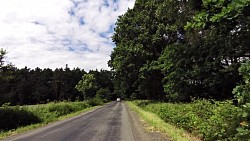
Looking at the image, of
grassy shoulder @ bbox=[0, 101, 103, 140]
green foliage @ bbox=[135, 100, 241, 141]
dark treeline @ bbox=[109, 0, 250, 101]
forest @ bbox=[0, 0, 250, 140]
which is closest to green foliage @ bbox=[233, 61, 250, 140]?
forest @ bbox=[0, 0, 250, 140]

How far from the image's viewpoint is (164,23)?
35.6 meters

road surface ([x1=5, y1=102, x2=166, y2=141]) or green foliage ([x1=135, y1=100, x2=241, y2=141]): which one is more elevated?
green foliage ([x1=135, y1=100, x2=241, y2=141])

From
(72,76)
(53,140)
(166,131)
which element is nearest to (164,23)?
(166,131)

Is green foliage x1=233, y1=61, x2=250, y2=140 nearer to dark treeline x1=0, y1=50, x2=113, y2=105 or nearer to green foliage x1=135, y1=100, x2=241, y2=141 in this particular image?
green foliage x1=135, y1=100, x2=241, y2=141

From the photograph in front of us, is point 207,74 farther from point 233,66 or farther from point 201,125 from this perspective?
point 201,125

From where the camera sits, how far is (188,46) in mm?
23797

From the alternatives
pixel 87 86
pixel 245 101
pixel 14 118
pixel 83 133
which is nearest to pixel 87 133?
pixel 83 133

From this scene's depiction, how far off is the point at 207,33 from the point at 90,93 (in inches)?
2455

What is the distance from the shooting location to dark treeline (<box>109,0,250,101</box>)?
955 cm

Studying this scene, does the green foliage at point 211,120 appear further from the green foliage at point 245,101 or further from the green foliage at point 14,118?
the green foliage at point 14,118

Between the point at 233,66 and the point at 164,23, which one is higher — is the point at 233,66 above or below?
below

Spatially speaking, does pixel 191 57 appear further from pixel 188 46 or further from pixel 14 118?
pixel 14 118

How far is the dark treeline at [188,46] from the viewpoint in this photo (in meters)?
9.55

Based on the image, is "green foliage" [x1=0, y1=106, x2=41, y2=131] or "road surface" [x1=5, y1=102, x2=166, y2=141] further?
"green foliage" [x1=0, y1=106, x2=41, y2=131]
